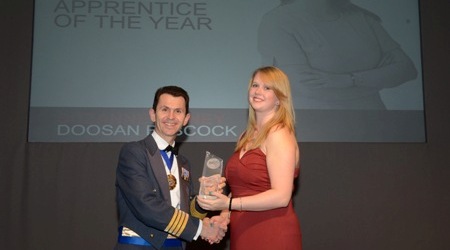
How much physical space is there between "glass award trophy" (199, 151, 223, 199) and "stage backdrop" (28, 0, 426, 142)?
5.26ft

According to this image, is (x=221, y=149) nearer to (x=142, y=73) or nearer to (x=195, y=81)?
(x=195, y=81)

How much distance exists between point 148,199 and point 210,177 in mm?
326

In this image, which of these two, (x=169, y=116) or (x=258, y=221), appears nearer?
(x=258, y=221)

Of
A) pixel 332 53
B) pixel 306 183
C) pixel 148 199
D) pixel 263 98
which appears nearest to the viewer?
pixel 148 199

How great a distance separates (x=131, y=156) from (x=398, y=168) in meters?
2.55

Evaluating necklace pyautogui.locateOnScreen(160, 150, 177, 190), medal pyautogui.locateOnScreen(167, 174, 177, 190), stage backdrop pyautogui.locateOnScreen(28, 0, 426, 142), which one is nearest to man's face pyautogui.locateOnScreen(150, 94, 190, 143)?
necklace pyautogui.locateOnScreen(160, 150, 177, 190)

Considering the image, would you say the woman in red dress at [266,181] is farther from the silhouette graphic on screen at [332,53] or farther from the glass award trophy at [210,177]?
the silhouette graphic on screen at [332,53]

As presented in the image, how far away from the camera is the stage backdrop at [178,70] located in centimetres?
397

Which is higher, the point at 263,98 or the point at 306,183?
the point at 263,98

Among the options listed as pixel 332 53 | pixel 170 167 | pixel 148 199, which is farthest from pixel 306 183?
pixel 148 199

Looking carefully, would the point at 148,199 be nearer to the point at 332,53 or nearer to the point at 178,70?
the point at 178,70

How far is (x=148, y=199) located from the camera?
2.38m

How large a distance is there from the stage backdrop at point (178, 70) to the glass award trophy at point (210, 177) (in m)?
1.60

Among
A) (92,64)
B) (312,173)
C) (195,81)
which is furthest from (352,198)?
(92,64)
